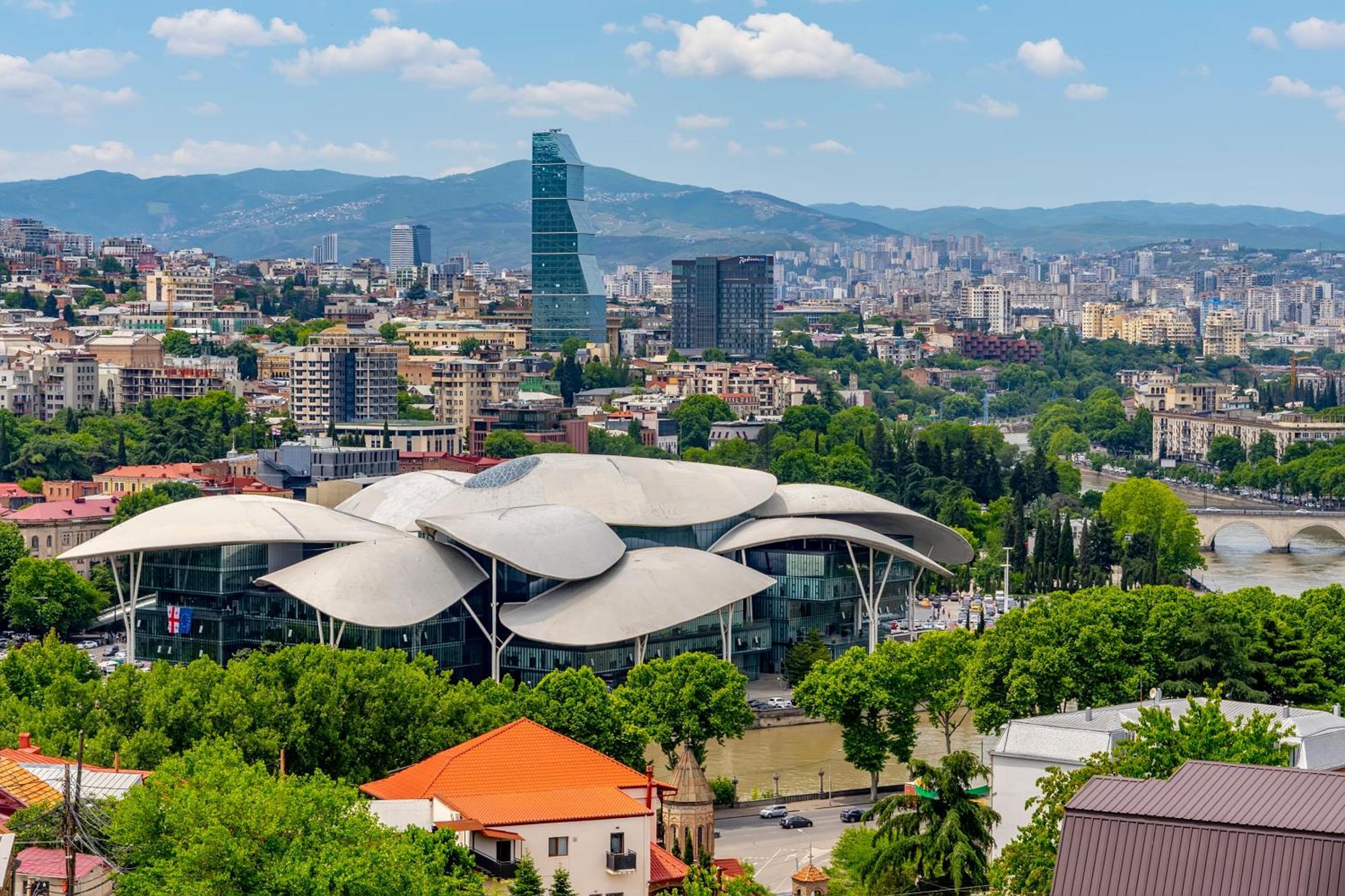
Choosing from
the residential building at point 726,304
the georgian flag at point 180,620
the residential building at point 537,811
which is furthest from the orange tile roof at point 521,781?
the residential building at point 726,304

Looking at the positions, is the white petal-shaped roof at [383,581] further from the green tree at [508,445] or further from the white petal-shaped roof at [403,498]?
the green tree at [508,445]

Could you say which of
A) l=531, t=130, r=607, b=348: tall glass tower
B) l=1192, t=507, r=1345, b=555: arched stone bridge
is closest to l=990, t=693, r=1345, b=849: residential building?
l=1192, t=507, r=1345, b=555: arched stone bridge

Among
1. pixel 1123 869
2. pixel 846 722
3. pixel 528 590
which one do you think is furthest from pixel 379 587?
pixel 1123 869

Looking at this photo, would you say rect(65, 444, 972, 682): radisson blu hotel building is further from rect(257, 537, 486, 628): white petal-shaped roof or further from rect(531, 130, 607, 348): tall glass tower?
rect(531, 130, 607, 348): tall glass tower

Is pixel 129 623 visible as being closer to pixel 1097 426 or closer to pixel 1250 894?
pixel 1250 894

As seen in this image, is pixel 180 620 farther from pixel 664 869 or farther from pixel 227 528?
pixel 664 869
